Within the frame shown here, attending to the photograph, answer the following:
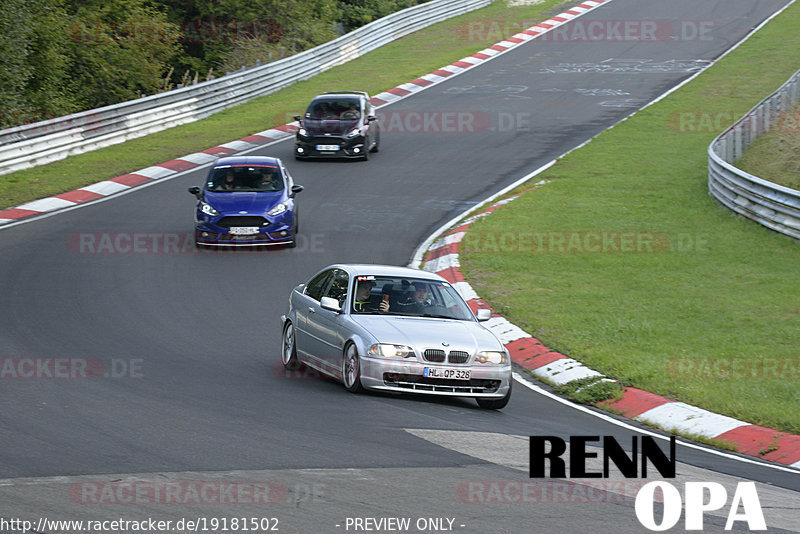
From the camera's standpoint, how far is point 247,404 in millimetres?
10672

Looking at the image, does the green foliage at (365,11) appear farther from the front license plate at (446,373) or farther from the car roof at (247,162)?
the front license plate at (446,373)

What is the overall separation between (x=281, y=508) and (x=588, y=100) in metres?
33.0

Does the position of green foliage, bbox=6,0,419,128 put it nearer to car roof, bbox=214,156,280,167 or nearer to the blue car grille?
car roof, bbox=214,156,280,167

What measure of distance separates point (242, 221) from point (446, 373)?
10.1 metres

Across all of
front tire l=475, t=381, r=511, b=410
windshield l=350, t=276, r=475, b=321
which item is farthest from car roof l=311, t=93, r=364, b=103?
front tire l=475, t=381, r=511, b=410

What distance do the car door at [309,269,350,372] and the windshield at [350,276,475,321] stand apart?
22 centimetres

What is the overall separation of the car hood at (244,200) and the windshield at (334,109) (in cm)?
925

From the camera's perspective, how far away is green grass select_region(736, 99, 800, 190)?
2269 centimetres

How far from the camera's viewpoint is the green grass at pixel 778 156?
74.4ft

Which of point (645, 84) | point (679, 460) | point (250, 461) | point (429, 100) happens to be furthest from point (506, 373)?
point (645, 84)

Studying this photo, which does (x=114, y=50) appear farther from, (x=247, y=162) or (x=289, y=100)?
(x=247, y=162)

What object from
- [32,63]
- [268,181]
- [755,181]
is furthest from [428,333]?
[32,63]

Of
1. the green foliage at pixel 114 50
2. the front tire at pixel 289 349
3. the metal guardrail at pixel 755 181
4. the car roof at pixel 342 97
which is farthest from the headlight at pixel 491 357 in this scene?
the green foliage at pixel 114 50

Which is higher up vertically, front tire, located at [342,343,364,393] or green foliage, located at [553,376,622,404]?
front tire, located at [342,343,364,393]
